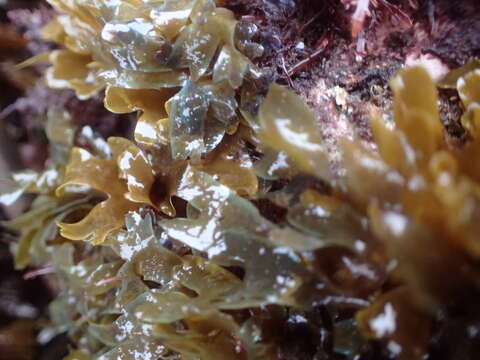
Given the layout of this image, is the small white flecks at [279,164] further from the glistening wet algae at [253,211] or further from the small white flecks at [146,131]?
the small white flecks at [146,131]

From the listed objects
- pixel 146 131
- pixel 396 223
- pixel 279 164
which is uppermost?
pixel 396 223

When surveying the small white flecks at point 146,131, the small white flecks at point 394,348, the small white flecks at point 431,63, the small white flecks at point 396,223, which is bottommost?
the small white flecks at point 146,131

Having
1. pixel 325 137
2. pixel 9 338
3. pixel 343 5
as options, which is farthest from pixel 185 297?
pixel 9 338

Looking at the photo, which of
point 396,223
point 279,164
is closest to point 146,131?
point 279,164

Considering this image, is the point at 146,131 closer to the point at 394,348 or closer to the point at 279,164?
the point at 279,164

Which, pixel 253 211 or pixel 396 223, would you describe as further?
pixel 253 211

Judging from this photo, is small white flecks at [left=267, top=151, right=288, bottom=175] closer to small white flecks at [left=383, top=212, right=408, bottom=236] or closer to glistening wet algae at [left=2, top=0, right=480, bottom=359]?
glistening wet algae at [left=2, top=0, right=480, bottom=359]

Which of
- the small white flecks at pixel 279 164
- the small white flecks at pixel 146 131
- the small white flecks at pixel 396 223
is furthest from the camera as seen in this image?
the small white flecks at pixel 146 131

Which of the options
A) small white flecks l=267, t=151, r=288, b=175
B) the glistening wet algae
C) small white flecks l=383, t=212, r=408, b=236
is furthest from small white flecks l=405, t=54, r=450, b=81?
small white flecks l=383, t=212, r=408, b=236

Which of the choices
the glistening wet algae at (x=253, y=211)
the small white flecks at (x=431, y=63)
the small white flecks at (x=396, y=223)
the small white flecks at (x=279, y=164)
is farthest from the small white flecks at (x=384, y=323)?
the small white flecks at (x=431, y=63)
